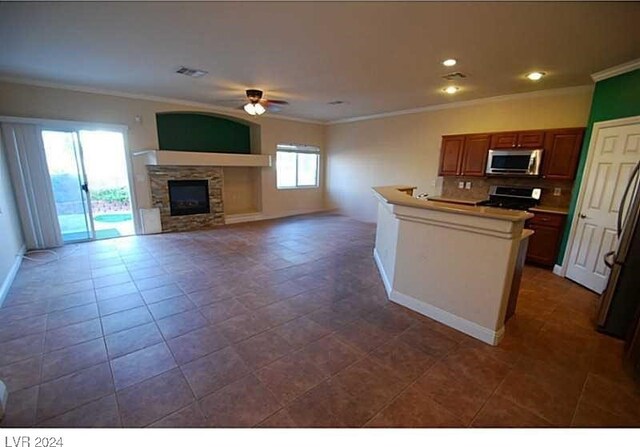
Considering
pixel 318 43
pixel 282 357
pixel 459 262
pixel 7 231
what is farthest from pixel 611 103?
pixel 7 231

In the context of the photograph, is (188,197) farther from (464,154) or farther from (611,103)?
(611,103)

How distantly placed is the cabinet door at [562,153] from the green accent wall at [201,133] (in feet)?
21.1

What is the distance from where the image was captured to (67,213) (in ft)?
16.9

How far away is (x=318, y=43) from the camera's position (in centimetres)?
289

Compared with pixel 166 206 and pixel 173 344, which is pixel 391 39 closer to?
pixel 173 344

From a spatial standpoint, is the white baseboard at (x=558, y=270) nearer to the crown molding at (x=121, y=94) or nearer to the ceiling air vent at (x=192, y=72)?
the ceiling air vent at (x=192, y=72)

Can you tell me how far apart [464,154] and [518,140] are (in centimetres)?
86

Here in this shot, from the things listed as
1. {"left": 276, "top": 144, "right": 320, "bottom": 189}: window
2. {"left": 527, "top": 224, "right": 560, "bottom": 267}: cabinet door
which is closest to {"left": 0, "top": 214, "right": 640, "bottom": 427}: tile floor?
{"left": 527, "top": 224, "right": 560, "bottom": 267}: cabinet door

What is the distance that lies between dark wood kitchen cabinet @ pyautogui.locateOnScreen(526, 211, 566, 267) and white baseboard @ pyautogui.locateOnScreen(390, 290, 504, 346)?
2528 mm

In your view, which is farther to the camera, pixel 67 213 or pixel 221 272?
pixel 67 213

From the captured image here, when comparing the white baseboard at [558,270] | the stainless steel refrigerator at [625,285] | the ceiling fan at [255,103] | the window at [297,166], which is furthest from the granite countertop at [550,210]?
the window at [297,166]

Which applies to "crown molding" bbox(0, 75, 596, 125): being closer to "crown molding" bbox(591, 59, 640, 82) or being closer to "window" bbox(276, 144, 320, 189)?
"crown molding" bbox(591, 59, 640, 82)
